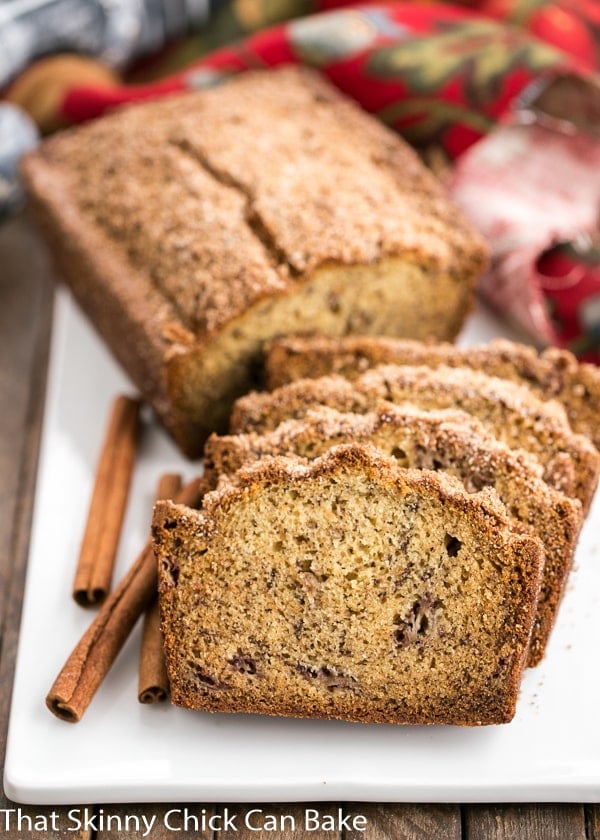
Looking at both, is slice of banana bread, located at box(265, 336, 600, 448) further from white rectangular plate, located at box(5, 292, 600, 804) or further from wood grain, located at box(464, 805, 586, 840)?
wood grain, located at box(464, 805, 586, 840)

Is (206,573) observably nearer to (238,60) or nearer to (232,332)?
(232,332)

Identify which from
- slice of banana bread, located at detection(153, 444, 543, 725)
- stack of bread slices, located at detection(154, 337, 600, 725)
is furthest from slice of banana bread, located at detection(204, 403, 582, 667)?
slice of banana bread, located at detection(153, 444, 543, 725)

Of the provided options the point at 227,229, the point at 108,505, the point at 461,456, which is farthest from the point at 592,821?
the point at 227,229

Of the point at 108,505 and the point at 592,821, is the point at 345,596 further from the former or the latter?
the point at 108,505

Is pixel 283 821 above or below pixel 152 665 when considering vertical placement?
below

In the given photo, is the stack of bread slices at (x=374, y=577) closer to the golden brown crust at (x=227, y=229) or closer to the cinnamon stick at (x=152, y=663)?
the cinnamon stick at (x=152, y=663)

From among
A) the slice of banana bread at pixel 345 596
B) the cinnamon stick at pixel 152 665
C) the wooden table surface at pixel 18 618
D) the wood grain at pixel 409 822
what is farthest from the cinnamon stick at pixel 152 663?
the wood grain at pixel 409 822

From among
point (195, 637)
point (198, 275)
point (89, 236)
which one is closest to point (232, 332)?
point (198, 275)

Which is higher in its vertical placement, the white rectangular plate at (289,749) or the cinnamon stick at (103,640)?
the cinnamon stick at (103,640)
